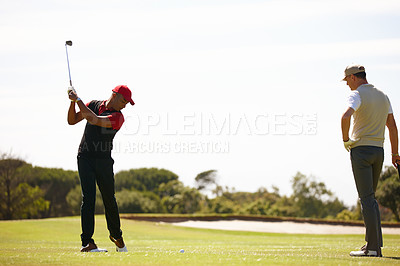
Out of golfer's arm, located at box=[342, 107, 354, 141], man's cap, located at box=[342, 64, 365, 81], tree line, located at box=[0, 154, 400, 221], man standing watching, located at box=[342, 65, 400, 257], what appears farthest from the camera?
tree line, located at box=[0, 154, 400, 221]

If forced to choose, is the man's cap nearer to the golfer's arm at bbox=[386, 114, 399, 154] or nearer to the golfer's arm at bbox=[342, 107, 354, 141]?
the golfer's arm at bbox=[342, 107, 354, 141]

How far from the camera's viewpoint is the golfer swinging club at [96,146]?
28.5 ft

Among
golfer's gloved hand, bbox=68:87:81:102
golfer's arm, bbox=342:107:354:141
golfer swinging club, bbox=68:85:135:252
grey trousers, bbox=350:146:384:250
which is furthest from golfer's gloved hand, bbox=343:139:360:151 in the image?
golfer's gloved hand, bbox=68:87:81:102

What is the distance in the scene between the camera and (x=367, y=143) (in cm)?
816

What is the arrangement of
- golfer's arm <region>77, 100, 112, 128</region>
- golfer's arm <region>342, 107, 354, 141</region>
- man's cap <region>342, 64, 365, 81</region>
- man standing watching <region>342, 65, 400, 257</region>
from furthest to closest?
golfer's arm <region>77, 100, 112, 128</region>, man's cap <region>342, 64, 365, 81</region>, man standing watching <region>342, 65, 400, 257</region>, golfer's arm <region>342, 107, 354, 141</region>

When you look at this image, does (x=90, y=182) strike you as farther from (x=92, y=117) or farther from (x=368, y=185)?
(x=368, y=185)

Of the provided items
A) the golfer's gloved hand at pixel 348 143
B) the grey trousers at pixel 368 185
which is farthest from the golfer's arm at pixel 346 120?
the grey trousers at pixel 368 185

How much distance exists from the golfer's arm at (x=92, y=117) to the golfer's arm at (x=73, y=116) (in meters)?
0.42

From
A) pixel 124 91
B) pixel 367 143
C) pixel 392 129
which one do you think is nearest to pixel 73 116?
pixel 124 91

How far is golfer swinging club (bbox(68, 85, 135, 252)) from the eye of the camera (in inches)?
342

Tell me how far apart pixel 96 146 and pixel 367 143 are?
425cm

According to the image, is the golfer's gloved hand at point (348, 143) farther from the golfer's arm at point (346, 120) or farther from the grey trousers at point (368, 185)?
the golfer's arm at point (346, 120)

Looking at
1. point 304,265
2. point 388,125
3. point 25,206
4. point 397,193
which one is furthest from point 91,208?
point 25,206

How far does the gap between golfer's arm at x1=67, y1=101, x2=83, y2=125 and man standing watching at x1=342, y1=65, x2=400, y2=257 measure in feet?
14.0
